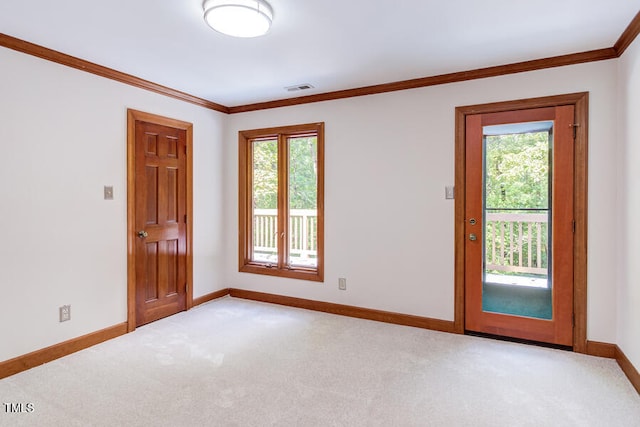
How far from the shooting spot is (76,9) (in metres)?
2.25

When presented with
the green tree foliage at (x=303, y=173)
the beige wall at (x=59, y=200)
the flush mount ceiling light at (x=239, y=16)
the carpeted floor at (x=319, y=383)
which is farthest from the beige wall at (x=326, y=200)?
the flush mount ceiling light at (x=239, y=16)

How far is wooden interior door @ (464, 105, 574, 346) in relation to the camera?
3.06 m

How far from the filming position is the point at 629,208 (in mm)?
2602

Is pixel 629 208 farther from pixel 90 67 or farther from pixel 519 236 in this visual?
pixel 90 67

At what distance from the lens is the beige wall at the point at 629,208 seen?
246 centimetres

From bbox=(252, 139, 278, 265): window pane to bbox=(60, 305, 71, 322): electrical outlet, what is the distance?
84.8 inches

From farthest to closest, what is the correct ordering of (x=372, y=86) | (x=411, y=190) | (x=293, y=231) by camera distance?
(x=293, y=231) → (x=372, y=86) → (x=411, y=190)

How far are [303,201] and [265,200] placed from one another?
0.56m

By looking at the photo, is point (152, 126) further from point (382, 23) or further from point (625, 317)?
point (625, 317)

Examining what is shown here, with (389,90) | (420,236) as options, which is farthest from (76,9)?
(420,236)

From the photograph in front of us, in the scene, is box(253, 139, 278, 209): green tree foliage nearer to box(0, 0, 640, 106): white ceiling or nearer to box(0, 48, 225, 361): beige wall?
box(0, 0, 640, 106): white ceiling

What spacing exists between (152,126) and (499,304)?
3.86 metres

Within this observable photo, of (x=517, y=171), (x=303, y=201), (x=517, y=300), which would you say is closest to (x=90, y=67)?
(x=303, y=201)

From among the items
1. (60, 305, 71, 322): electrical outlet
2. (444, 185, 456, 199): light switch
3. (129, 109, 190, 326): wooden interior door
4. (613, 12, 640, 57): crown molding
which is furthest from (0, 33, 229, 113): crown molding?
(613, 12, 640, 57): crown molding
